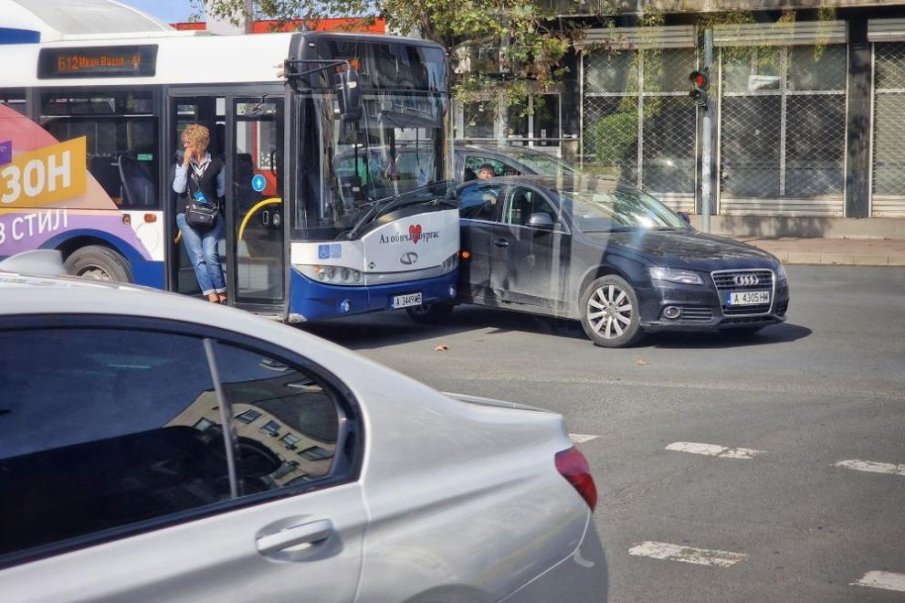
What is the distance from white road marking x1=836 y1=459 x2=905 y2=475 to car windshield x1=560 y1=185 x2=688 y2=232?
17.7 ft

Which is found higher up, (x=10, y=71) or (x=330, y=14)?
(x=330, y=14)

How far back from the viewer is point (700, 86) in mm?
21688

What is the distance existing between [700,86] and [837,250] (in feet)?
12.1

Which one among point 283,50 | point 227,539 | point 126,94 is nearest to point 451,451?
point 227,539

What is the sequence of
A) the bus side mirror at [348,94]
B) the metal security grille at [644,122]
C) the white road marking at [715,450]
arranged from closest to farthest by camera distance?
1. the white road marking at [715,450]
2. the bus side mirror at [348,94]
3. the metal security grille at [644,122]

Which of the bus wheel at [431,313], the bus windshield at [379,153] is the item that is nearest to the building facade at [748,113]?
the bus wheel at [431,313]

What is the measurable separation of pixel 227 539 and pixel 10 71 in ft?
38.7

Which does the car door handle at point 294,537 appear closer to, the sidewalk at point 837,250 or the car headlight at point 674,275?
the car headlight at point 674,275

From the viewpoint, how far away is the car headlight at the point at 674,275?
11.9m

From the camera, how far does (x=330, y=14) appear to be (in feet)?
76.9

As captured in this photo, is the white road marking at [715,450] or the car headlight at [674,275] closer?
the white road marking at [715,450]

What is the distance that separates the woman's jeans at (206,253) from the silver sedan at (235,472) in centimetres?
920

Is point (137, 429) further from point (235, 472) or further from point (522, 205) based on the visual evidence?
point (522, 205)

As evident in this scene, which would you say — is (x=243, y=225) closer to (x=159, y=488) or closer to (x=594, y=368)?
(x=594, y=368)
